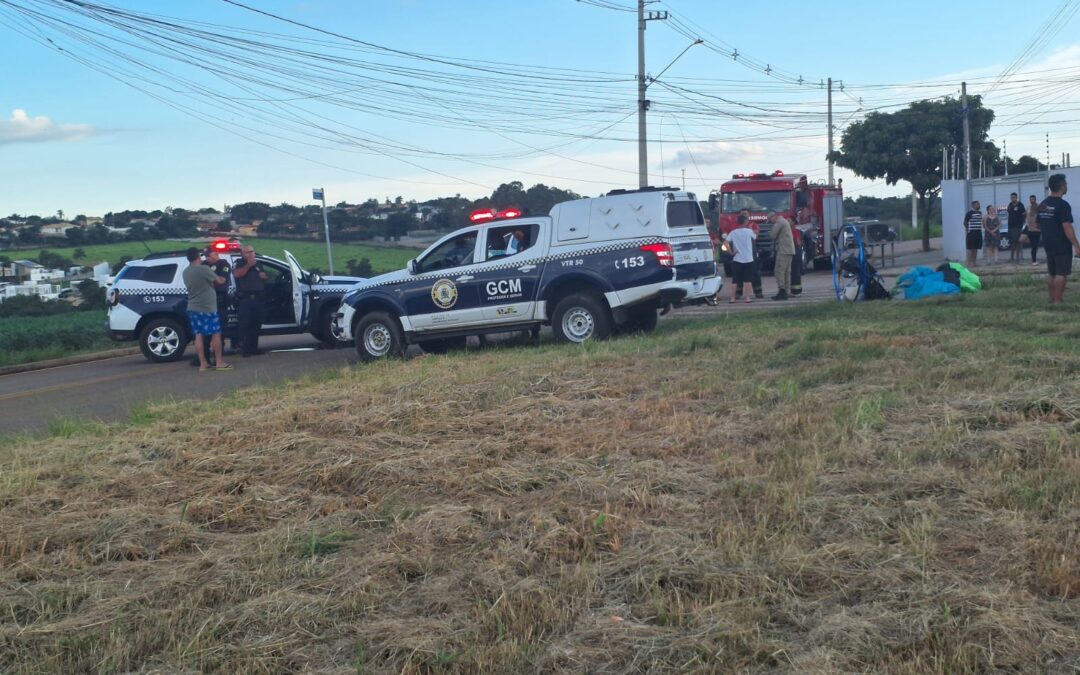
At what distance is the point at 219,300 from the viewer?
55.1 feet

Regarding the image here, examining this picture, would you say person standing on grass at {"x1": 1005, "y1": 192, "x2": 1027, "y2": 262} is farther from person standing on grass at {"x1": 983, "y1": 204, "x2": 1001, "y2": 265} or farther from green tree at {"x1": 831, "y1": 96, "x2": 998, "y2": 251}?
green tree at {"x1": 831, "y1": 96, "x2": 998, "y2": 251}

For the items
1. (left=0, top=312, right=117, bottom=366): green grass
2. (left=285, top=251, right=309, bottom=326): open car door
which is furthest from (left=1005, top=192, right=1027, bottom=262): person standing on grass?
(left=0, top=312, right=117, bottom=366): green grass

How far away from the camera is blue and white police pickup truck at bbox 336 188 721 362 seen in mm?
13578

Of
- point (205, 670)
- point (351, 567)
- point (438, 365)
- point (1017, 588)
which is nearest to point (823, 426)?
point (1017, 588)

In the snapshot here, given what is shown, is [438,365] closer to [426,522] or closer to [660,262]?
[660,262]

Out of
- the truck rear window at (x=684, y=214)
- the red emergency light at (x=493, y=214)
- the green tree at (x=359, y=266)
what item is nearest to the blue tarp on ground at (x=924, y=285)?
the truck rear window at (x=684, y=214)

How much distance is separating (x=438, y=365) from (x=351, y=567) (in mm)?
7408

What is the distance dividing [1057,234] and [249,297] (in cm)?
1142

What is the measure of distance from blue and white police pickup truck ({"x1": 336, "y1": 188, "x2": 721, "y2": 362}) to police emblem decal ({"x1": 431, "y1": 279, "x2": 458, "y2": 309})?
0.05ft

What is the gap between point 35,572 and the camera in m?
5.10

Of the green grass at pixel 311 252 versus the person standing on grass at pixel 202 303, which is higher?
the green grass at pixel 311 252

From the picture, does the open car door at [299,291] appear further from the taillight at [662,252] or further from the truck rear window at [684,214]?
the truck rear window at [684,214]

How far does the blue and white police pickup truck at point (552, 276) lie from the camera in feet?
44.5

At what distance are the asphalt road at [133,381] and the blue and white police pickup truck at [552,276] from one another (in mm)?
1262
